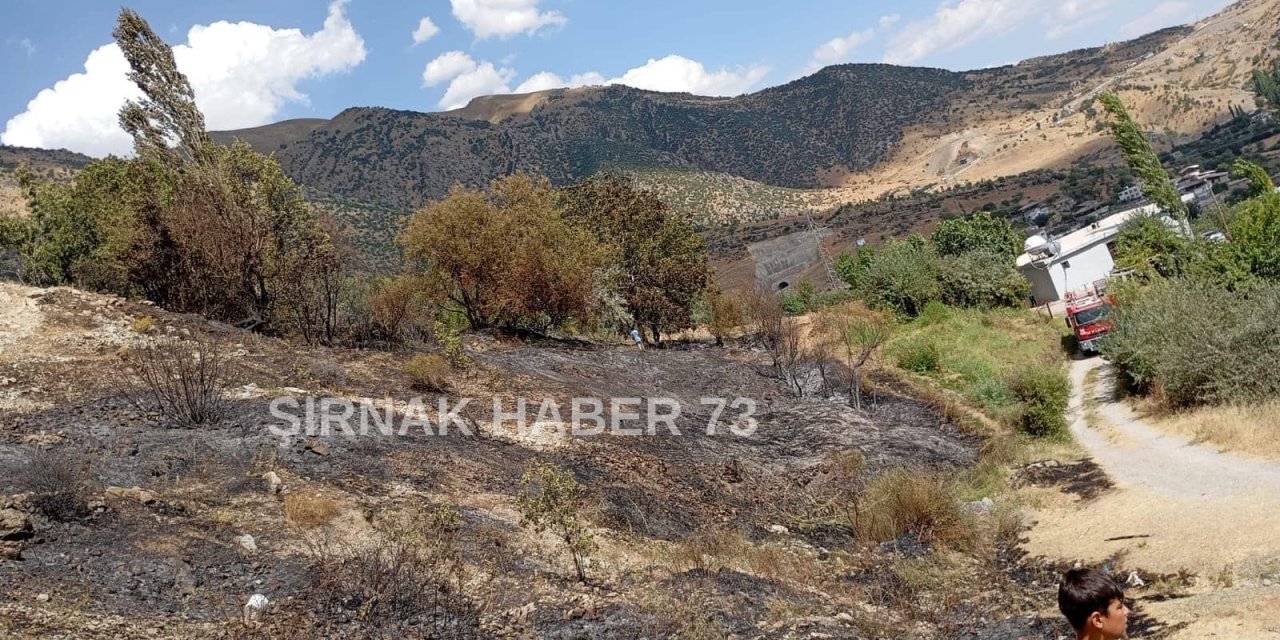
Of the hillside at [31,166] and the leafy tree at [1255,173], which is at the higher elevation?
the hillside at [31,166]

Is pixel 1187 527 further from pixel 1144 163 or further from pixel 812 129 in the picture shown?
pixel 812 129

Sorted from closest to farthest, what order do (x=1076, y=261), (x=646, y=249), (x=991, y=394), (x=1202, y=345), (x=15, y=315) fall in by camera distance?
(x=15, y=315) → (x=1202, y=345) → (x=991, y=394) → (x=646, y=249) → (x=1076, y=261)

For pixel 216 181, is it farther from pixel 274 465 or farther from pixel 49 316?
pixel 274 465

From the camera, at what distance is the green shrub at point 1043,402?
1727 centimetres

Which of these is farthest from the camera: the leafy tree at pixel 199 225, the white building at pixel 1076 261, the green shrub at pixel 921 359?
the white building at pixel 1076 261

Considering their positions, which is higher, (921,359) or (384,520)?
(384,520)

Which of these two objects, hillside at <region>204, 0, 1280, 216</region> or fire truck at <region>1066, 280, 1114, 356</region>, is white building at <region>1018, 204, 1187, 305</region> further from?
hillside at <region>204, 0, 1280, 216</region>

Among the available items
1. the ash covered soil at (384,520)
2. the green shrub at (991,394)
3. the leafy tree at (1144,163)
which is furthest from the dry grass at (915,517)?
the leafy tree at (1144,163)

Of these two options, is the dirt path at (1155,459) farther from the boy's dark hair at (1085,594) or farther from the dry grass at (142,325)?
the dry grass at (142,325)

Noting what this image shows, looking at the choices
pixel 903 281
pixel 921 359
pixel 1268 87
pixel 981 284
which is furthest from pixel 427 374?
pixel 1268 87

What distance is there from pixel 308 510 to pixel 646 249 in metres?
25.0

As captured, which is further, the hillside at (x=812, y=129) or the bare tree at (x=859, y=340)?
the hillside at (x=812, y=129)

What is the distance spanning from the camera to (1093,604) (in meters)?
3.94

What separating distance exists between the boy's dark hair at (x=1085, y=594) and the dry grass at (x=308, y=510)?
23.6ft
